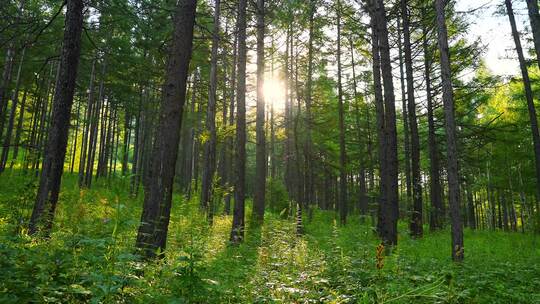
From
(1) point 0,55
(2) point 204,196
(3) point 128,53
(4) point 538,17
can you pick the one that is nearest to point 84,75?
(1) point 0,55

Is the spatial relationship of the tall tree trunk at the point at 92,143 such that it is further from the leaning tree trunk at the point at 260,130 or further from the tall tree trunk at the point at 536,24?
the tall tree trunk at the point at 536,24

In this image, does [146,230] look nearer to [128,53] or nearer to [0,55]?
[128,53]

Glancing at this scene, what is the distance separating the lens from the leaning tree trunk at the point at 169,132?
564cm

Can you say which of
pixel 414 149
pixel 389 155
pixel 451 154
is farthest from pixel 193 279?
pixel 414 149

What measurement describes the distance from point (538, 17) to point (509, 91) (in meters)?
15.7

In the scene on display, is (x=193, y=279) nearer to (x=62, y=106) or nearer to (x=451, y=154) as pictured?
(x=62, y=106)

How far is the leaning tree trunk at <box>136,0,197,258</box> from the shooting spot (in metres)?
5.64

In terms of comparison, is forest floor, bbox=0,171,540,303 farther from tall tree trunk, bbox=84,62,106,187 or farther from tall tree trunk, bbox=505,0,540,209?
tall tree trunk, bbox=84,62,106,187

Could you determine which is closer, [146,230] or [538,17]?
[146,230]

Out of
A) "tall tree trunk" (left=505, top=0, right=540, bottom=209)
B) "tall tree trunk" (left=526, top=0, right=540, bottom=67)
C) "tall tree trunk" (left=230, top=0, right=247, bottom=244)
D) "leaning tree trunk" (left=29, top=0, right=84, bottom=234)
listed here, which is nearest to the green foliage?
"tall tree trunk" (left=230, top=0, right=247, bottom=244)

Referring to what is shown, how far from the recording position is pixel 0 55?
18.2m

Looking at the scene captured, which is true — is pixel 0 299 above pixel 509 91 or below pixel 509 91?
below

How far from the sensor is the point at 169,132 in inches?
232

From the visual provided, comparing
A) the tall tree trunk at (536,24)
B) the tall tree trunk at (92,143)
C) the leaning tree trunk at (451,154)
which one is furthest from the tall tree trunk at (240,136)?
the tall tree trunk at (92,143)
